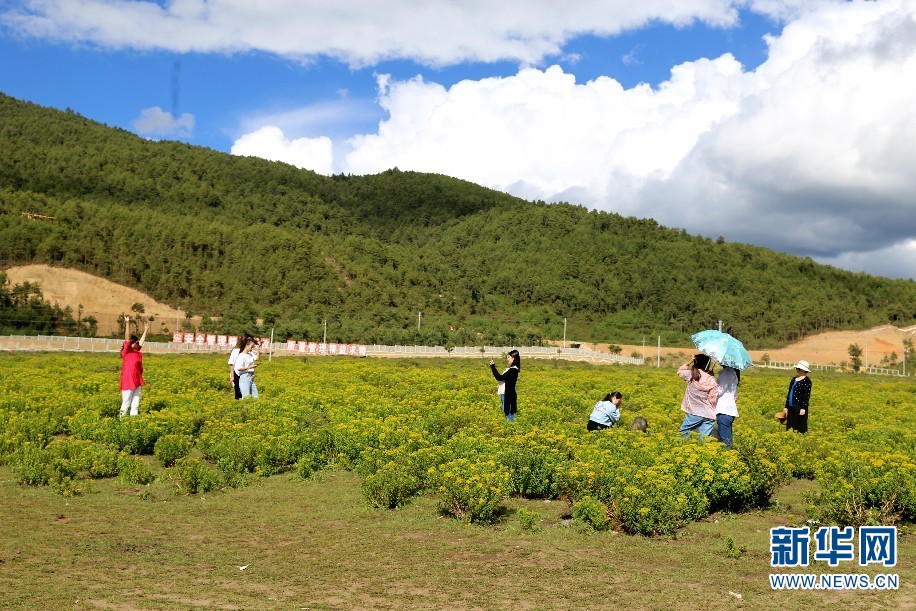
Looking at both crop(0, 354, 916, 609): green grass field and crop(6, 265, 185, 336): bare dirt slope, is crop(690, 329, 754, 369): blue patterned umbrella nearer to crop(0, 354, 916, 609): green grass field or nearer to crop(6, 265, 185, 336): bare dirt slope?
crop(0, 354, 916, 609): green grass field

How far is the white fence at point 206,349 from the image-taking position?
4966cm

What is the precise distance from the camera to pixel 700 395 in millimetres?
10961

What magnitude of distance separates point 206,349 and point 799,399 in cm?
4957

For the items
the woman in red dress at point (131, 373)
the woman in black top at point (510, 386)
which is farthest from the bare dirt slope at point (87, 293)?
the woman in black top at point (510, 386)

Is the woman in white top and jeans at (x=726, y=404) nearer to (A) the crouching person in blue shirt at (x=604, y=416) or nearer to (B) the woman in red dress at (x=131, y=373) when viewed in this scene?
(A) the crouching person in blue shirt at (x=604, y=416)

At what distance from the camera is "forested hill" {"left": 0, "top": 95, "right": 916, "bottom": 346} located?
9619 cm

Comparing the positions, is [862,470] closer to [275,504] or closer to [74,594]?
[275,504]

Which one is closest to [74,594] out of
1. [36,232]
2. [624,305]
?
[36,232]

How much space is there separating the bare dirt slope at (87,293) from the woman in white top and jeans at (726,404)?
254ft

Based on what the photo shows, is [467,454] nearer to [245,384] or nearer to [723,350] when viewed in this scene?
[723,350]

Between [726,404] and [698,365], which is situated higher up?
[698,365]

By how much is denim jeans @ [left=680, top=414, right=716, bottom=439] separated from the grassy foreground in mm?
1410

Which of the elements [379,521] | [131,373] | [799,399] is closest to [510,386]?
[799,399]

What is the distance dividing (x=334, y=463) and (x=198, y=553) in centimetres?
476
